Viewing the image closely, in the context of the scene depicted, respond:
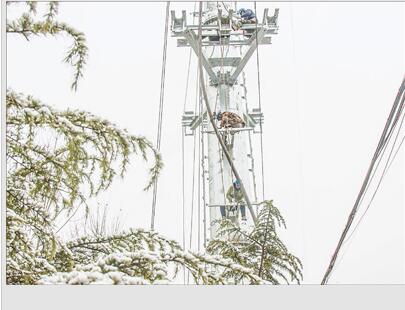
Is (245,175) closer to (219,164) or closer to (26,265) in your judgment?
(219,164)

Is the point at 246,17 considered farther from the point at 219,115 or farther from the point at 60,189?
the point at 60,189

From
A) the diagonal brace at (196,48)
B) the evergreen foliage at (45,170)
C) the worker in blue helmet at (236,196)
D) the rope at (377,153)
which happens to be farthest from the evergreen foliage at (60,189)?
the diagonal brace at (196,48)

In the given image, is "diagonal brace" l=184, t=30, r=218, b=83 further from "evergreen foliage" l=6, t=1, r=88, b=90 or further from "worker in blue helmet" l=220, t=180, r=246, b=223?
"evergreen foliage" l=6, t=1, r=88, b=90

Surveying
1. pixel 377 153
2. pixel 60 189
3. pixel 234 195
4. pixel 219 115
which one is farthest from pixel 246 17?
pixel 60 189

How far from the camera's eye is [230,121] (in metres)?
6.24

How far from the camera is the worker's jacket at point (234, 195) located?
5.88 m

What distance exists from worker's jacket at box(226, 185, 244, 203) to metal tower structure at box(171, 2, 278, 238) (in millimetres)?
84

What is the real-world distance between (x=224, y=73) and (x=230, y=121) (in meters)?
0.88

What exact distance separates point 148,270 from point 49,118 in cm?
60

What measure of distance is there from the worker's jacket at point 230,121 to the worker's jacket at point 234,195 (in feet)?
2.21

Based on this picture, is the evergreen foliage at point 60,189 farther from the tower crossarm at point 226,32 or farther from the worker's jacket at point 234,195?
the tower crossarm at point 226,32

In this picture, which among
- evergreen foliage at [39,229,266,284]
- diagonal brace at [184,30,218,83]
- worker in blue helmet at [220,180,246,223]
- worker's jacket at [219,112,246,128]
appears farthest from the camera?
diagonal brace at [184,30,218,83]

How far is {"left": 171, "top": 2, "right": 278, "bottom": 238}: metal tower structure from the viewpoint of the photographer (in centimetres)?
626

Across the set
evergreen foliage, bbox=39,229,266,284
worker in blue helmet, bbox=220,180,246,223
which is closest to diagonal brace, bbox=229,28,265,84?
worker in blue helmet, bbox=220,180,246,223
